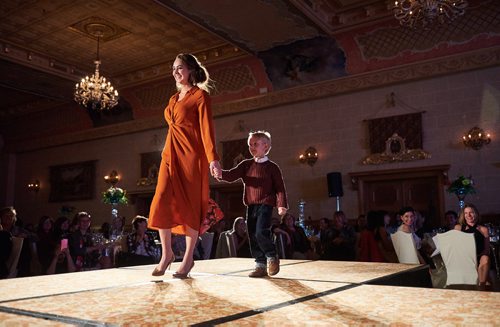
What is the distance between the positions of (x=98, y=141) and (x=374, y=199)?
9.88 metres

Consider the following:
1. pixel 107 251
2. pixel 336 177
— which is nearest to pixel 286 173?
pixel 336 177

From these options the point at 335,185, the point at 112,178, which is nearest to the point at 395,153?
the point at 335,185

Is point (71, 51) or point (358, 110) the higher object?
point (71, 51)

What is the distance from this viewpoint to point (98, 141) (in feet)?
50.2

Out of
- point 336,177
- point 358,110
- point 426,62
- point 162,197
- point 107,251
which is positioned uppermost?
point 426,62

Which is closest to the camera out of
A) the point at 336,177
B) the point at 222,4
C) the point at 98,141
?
the point at 222,4

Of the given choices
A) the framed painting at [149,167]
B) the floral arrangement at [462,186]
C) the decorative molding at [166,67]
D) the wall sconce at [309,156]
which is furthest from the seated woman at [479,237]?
the framed painting at [149,167]

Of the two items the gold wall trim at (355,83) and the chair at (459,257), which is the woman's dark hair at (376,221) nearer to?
the chair at (459,257)

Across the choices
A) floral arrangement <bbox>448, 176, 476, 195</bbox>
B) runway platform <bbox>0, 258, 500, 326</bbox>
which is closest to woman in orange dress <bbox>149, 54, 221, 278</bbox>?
runway platform <bbox>0, 258, 500, 326</bbox>

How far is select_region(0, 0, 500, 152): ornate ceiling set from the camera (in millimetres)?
9289

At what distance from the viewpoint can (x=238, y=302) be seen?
194cm

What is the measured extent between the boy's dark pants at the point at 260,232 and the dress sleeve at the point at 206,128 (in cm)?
49

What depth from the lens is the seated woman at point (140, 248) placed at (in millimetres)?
5336

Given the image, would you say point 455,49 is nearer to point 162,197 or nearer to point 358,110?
point 358,110
